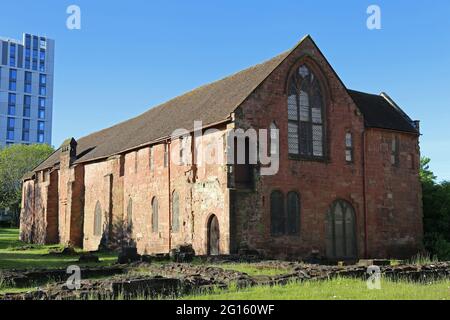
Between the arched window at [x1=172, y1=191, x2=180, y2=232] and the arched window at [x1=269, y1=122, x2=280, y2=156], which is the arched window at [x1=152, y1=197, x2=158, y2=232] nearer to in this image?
the arched window at [x1=172, y1=191, x2=180, y2=232]

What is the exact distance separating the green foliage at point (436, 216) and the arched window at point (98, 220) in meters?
23.4

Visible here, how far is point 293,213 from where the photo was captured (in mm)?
29047

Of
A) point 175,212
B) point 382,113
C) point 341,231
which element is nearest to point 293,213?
point 341,231

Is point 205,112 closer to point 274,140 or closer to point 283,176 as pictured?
point 274,140

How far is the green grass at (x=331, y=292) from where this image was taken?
12.4 meters

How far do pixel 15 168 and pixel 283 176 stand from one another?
6368 centimetres

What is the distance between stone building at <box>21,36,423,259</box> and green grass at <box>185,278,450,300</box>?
12.2 meters

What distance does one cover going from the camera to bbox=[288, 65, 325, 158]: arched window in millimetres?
29938

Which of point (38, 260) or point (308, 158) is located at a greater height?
point (308, 158)

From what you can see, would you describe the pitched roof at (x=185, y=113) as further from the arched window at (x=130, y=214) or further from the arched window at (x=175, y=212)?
the arched window at (x=175, y=212)

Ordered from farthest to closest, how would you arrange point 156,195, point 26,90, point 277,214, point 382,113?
point 26,90
point 382,113
point 156,195
point 277,214

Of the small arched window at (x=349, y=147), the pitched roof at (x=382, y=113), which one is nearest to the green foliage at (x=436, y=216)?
the pitched roof at (x=382, y=113)

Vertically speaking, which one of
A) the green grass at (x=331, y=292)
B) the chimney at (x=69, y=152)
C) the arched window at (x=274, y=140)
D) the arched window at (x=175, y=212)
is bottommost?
the green grass at (x=331, y=292)

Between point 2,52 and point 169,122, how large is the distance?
108109 millimetres
